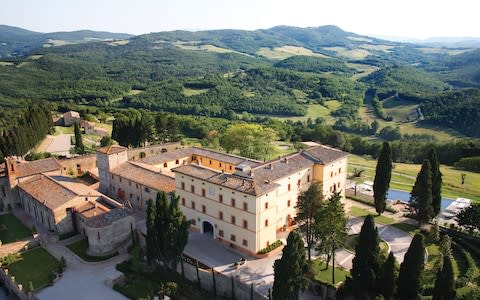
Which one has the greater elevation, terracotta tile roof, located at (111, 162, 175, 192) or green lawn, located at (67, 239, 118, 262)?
terracotta tile roof, located at (111, 162, 175, 192)

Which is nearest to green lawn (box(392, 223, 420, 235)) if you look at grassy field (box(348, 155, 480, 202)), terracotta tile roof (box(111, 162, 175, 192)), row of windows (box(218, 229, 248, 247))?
grassy field (box(348, 155, 480, 202))

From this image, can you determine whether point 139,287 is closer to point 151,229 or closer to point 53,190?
point 151,229

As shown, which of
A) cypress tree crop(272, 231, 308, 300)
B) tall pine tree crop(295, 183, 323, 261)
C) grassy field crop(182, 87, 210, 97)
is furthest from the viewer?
grassy field crop(182, 87, 210, 97)

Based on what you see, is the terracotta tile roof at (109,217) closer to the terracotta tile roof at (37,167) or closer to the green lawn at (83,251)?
the green lawn at (83,251)

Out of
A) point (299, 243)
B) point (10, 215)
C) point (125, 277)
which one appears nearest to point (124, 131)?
point (10, 215)

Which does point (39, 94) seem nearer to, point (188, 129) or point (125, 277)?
point (188, 129)

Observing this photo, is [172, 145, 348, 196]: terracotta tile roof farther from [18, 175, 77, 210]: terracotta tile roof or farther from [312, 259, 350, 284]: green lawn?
[18, 175, 77, 210]: terracotta tile roof

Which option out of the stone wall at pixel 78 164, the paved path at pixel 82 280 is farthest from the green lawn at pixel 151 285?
the stone wall at pixel 78 164
